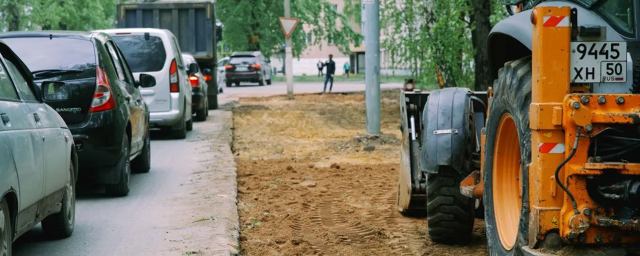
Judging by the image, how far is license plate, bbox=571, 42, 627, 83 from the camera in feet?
15.1

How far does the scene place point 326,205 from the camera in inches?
376

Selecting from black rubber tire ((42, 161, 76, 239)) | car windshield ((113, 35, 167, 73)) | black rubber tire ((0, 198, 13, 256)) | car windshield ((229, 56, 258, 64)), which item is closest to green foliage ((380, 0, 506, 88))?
car windshield ((113, 35, 167, 73))

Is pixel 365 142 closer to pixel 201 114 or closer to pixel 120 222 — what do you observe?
pixel 201 114

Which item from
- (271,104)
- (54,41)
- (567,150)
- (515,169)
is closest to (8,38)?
(54,41)

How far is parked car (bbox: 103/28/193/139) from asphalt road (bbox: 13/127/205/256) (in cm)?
397

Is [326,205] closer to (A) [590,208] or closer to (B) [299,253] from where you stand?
(B) [299,253]

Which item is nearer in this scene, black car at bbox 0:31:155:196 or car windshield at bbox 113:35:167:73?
black car at bbox 0:31:155:196

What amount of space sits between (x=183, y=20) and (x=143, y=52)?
8326 millimetres

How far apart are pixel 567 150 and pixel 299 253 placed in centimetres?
301

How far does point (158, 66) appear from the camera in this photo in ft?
53.8

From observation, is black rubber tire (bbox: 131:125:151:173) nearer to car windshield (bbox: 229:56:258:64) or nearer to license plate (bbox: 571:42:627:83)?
license plate (bbox: 571:42:627:83)

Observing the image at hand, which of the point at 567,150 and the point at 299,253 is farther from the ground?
the point at 567,150

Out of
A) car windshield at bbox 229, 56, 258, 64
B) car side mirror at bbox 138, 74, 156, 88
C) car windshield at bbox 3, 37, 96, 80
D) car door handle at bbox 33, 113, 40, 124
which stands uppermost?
car windshield at bbox 229, 56, 258, 64

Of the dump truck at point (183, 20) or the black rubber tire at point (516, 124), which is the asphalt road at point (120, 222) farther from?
the dump truck at point (183, 20)
